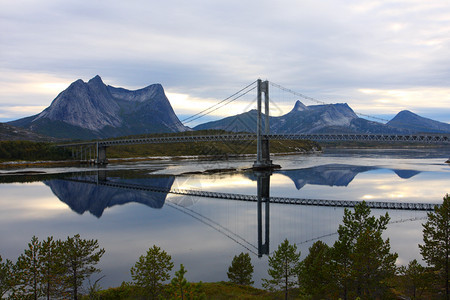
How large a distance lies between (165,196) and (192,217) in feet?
52.9

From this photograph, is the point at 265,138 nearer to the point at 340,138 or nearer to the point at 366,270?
the point at 340,138

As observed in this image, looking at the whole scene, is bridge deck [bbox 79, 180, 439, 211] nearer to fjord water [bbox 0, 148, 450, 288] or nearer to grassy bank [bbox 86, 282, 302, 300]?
fjord water [bbox 0, 148, 450, 288]

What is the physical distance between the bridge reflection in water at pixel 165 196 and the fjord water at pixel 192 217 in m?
0.18

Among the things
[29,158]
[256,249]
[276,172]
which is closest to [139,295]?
[256,249]

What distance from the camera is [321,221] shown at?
131 ft

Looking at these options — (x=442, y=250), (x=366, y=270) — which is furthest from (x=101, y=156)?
(x=442, y=250)

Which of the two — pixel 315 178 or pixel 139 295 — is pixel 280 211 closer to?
pixel 139 295

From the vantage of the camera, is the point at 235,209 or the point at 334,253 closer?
the point at 334,253

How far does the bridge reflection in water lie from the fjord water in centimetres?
18

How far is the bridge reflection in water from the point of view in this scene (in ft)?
128

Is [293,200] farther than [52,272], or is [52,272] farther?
[293,200]

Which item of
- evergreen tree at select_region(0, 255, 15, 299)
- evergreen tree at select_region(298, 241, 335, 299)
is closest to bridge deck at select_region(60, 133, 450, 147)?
evergreen tree at select_region(298, 241, 335, 299)

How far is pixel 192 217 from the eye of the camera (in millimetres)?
42750

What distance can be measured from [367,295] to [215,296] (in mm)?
8351
